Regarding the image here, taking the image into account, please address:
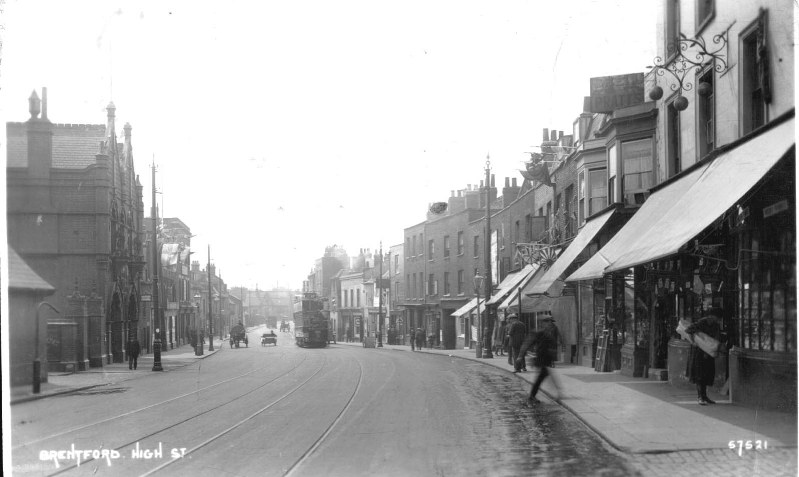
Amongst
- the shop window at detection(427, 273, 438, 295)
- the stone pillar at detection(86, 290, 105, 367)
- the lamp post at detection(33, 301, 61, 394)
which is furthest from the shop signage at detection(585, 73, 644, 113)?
the shop window at detection(427, 273, 438, 295)

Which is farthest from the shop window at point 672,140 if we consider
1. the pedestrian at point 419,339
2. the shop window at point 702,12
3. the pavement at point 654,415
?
the pedestrian at point 419,339

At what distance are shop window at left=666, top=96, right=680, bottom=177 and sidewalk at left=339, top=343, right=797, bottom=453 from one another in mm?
5650

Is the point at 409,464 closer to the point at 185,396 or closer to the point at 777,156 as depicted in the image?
the point at 777,156

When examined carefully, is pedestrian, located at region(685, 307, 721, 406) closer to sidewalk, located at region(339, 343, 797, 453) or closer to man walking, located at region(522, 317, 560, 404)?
sidewalk, located at region(339, 343, 797, 453)

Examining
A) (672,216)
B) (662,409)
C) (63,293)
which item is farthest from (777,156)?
(63,293)

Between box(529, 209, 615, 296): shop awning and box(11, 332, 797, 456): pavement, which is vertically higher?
box(529, 209, 615, 296): shop awning

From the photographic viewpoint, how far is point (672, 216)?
1277 centimetres

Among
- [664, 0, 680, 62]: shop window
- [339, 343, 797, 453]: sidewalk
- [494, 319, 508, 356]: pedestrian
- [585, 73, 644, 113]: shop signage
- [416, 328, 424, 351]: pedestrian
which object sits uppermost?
[664, 0, 680, 62]: shop window

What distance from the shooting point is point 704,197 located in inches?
472

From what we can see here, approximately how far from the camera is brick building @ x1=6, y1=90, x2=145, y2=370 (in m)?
9.08

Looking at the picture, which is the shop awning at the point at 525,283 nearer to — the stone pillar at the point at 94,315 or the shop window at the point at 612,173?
the shop window at the point at 612,173

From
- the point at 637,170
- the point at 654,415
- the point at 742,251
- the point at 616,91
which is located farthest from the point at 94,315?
the point at 616,91

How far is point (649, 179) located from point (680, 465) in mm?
13907

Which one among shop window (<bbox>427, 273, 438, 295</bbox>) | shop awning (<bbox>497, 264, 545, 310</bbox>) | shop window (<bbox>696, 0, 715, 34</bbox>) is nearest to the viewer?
shop window (<bbox>696, 0, 715, 34</bbox>)
